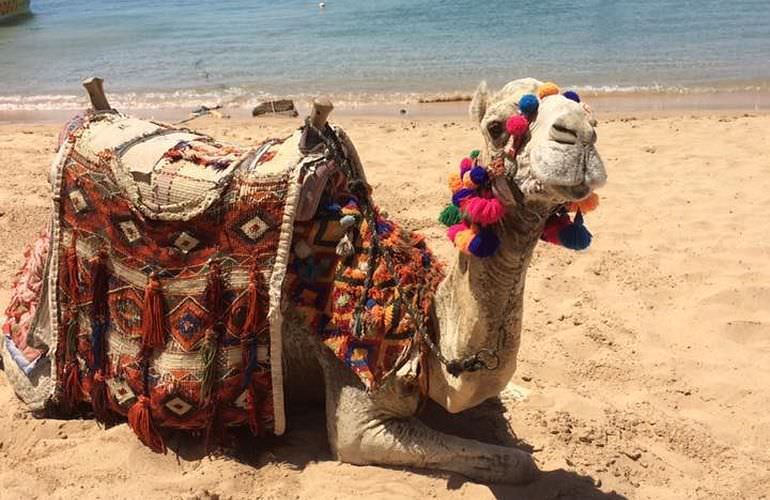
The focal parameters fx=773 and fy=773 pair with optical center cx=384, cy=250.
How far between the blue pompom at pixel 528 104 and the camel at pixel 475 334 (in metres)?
0.02

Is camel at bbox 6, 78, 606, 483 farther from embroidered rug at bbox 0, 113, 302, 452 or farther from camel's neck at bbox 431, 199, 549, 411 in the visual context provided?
embroidered rug at bbox 0, 113, 302, 452

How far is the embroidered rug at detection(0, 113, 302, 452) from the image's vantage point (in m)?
3.23

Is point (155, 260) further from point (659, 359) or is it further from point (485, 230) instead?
point (659, 359)

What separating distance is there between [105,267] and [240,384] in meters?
0.83

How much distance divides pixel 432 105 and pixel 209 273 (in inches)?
373

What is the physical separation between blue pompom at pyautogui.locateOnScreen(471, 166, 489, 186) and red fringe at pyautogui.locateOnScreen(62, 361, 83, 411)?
2.25 m

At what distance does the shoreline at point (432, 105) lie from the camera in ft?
37.6

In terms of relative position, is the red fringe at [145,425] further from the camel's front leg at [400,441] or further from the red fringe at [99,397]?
the camel's front leg at [400,441]

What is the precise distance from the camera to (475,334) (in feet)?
9.39

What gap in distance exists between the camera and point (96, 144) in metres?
3.55

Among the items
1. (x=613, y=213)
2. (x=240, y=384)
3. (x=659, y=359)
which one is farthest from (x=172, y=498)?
(x=613, y=213)

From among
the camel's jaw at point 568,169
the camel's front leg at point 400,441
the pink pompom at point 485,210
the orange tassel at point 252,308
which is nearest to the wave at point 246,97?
the orange tassel at point 252,308

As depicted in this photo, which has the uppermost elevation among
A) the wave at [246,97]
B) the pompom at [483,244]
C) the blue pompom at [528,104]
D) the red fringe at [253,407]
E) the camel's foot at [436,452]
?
the blue pompom at [528,104]

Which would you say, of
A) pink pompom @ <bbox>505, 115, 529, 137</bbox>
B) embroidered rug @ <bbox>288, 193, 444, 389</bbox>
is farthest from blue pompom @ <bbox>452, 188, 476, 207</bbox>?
embroidered rug @ <bbox>288, 193, 444, 389</bbox>
